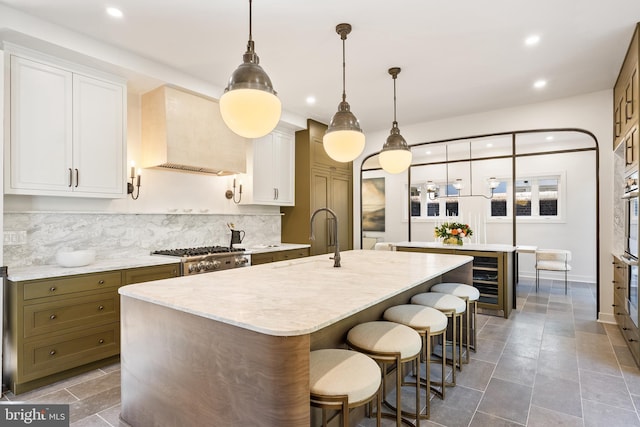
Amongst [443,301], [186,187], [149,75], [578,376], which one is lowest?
[578,376]

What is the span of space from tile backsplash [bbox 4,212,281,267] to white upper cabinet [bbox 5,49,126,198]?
0.37 meters

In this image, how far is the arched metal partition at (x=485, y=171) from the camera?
613 cm

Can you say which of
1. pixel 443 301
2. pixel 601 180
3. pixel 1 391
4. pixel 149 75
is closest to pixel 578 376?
pixel 443 301

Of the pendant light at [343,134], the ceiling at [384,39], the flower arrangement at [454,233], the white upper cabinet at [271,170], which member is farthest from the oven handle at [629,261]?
the white upper cabinet at [271,170]

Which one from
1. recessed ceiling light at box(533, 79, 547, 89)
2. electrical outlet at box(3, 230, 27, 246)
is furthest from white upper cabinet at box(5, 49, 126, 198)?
recessed ceiling light at box(533, 79, 547, 89)

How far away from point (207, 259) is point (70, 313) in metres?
1.23

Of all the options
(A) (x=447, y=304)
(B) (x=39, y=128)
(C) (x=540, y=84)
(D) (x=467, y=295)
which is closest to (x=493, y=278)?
(D) (x=467, y=295)

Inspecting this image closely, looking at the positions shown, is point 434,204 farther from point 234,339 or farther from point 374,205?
point 234,339

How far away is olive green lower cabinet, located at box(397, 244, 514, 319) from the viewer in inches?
165

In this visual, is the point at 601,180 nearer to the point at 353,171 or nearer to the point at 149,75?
the point at 353,171

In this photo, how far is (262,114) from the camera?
1.87m

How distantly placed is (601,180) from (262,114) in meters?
4.29

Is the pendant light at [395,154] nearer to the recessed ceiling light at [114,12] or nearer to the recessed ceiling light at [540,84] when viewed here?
the recessed ceiling light at [540,84]

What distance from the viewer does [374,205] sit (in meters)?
8.47
